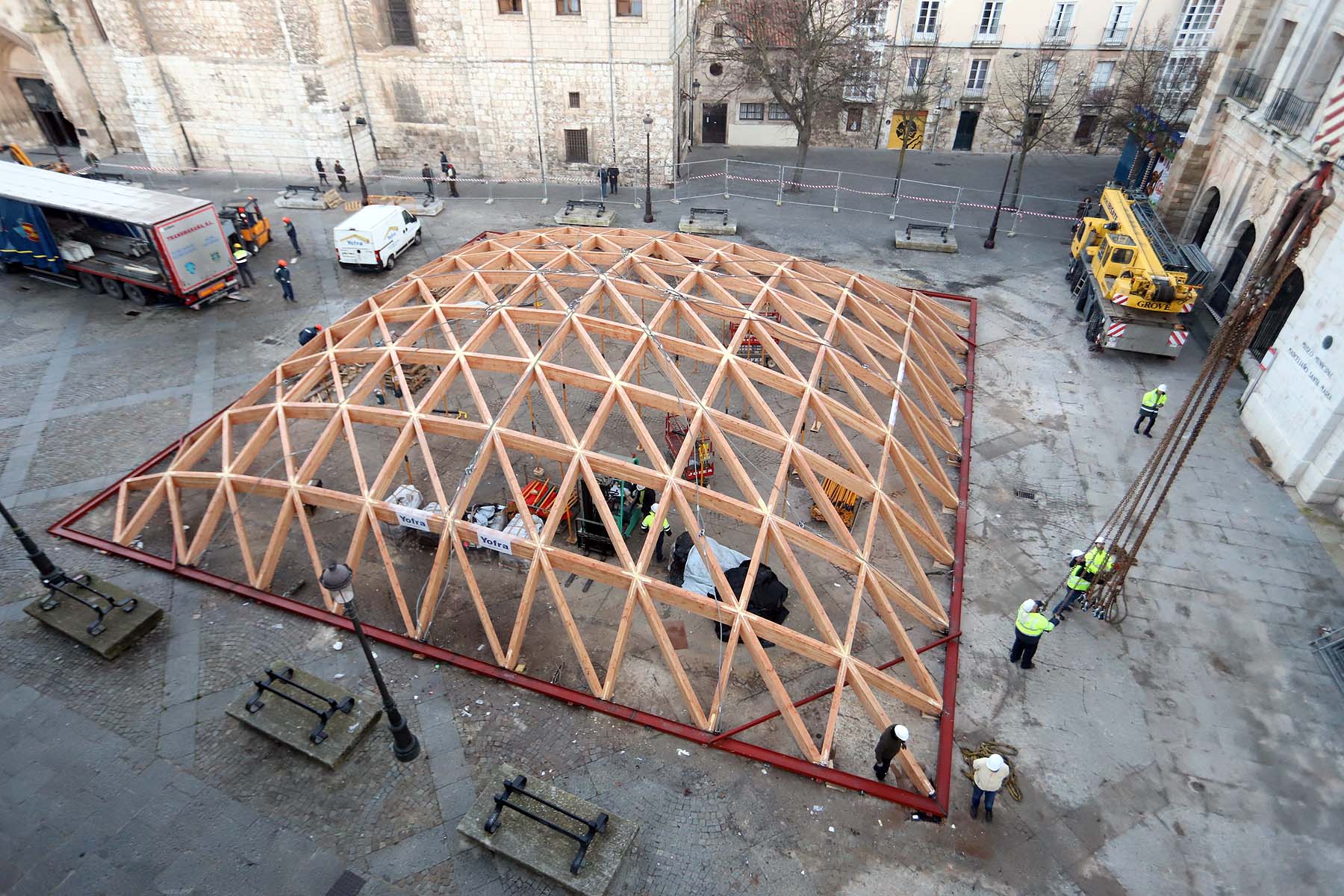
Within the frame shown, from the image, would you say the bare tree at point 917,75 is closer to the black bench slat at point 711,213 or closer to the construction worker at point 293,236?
the black bench slat at point 711,213

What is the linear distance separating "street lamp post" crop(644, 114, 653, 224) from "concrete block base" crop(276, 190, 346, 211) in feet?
44.4

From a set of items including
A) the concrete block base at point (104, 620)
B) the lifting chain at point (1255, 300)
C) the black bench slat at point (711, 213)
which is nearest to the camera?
the lifting chain at point (1255, 300)

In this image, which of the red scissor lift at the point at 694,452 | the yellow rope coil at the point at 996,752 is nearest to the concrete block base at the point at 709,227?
the red scissor lift at the point at 694,452

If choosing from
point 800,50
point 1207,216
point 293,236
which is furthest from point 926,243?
point 293,236

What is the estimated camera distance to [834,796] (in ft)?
31.9

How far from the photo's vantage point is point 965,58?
34.6 metres

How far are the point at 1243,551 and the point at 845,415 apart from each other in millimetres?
8590

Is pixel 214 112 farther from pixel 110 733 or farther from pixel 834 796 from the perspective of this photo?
pixel 834 796

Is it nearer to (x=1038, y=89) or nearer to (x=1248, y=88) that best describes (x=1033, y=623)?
(x=1248, y=88)

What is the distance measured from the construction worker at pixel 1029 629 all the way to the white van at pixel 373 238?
22.5 metres

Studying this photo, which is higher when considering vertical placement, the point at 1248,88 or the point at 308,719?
the point at 1248,88

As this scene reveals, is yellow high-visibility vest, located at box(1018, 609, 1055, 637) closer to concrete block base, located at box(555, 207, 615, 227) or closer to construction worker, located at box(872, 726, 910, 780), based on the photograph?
construction worker, located at box(872, 726, 910, 780)

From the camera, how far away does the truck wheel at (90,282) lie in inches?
892

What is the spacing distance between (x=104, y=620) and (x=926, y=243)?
26553mm
